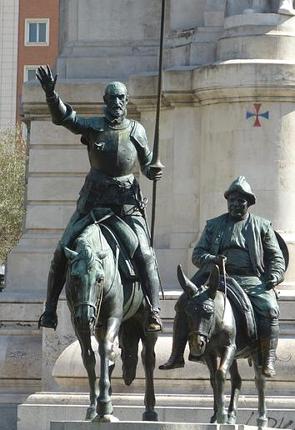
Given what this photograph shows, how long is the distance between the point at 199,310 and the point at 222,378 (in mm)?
807

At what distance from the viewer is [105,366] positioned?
20500mm

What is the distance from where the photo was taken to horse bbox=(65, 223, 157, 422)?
2036 cm

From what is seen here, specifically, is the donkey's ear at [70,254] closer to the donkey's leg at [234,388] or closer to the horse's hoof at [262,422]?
the donkey's leg at [234,388]

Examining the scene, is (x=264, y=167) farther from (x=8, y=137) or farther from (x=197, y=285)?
(x=8, y=137)

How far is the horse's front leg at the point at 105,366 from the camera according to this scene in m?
20.4

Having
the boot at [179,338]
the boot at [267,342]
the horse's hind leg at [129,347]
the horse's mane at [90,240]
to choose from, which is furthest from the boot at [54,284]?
the boot at [267,342]

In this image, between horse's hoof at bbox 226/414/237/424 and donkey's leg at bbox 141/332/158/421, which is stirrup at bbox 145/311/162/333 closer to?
donkey's leg at bbox 141/332/158/421

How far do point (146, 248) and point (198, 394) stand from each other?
13.4ft

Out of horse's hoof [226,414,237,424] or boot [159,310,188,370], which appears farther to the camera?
boot [159,310,188,370]

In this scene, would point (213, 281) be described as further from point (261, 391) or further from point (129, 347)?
point (261, 391)

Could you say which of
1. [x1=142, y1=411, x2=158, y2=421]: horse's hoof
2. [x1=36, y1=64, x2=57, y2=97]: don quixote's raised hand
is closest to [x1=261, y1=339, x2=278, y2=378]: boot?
[x1=142, y1=411, x2=158, y2=421]: horse's hoof

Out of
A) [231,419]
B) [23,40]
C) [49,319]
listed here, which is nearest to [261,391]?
[231,419]

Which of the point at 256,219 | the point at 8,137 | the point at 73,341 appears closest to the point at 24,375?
the point at 73,341

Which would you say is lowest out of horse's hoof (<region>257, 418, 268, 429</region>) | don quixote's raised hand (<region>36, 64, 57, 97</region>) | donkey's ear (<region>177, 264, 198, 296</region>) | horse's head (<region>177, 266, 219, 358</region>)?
horse's hoof (<region>257, 418, 268, 429</region>)
